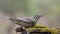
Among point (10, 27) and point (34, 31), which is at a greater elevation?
point (10, 27)

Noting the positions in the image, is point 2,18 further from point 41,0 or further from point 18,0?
point 41,0

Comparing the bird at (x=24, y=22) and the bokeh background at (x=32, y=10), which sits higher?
the bokeh background at (x=32, y=10)

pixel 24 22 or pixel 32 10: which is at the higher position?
pixel 32 10

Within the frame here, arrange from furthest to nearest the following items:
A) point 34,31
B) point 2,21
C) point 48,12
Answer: point 48,12 → point 2,21 → point 34,31

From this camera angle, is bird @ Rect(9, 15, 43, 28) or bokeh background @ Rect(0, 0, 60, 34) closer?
bird @ Rect(9, 15, 43, 28)

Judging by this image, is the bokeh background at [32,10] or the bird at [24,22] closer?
the bird at [24,22]

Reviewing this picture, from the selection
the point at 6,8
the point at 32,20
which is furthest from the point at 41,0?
the point at 32,20

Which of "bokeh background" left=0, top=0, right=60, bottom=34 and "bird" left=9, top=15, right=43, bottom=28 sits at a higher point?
"bokeh background" left=0, top=0, right=60, bottom=34

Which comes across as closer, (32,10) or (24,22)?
(24,22)
